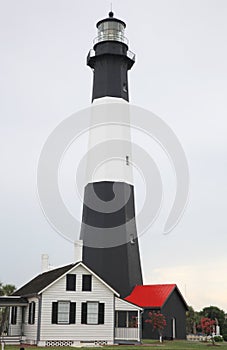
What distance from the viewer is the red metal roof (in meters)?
36.9

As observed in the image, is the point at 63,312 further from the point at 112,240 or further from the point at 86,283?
the point at 112,240

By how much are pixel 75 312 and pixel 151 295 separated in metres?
7.32

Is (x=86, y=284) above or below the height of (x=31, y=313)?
above

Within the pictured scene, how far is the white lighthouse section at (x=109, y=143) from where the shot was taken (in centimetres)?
3853

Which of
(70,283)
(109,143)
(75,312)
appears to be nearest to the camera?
(75,312)

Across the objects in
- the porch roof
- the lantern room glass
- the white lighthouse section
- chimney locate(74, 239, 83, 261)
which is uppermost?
the lantern room glass

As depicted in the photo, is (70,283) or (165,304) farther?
(165,304)

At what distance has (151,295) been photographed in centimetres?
3744

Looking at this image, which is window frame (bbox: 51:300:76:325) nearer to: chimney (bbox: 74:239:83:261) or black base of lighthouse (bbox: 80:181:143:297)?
chimney (bbox: 74:239:83:261)

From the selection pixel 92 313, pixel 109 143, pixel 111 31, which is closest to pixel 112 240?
pixel 109 143

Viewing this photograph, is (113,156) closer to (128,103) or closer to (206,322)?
(128,103)

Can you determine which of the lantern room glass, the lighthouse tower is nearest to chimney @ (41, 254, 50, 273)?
the lighthouse tower

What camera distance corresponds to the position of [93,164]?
39125 millimetres

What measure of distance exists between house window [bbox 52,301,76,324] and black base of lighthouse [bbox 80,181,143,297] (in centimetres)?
601
